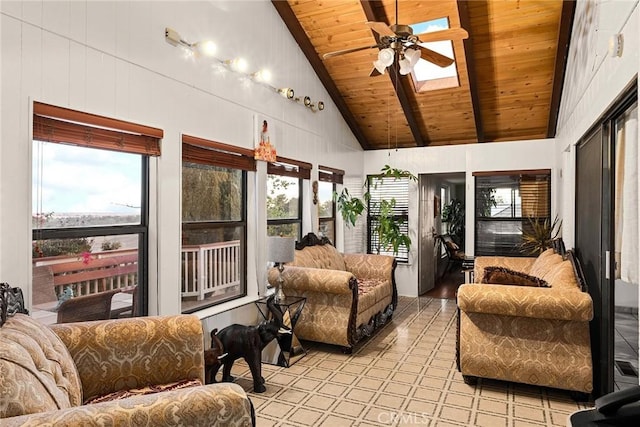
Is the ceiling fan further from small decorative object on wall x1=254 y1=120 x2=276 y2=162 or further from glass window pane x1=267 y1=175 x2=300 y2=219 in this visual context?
glass window pane x1=267 y1=175 x2=300 y2=219

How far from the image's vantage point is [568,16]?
13.4 feet

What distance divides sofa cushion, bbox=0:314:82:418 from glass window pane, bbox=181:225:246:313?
5.58 feet

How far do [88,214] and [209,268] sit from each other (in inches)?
52.2

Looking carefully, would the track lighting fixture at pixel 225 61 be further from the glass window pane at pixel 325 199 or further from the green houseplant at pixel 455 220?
the green houseplant at pixel 455 220

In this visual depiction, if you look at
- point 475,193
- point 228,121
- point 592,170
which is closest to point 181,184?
point 228,121

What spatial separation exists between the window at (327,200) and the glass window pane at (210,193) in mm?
1772

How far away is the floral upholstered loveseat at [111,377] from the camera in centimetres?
136

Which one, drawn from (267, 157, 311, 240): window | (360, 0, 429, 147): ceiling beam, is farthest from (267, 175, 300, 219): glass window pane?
(360, 0, 429, 147): ceiling beam

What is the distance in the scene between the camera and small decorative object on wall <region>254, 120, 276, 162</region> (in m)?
4.27

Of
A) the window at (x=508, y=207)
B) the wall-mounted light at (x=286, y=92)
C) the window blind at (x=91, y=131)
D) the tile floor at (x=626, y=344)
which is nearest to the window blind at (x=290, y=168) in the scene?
Answer: the wall-mounted light at (x=286, y=92)

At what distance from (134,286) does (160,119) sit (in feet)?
4.21

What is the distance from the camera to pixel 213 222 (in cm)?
395

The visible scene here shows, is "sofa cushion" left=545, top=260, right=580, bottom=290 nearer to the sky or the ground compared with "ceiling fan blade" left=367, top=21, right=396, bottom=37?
nearer to the ground

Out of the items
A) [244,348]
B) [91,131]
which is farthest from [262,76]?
[244,348]
